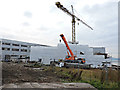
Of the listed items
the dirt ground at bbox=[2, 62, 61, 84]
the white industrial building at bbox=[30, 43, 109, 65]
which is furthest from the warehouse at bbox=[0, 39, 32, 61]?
the dirt ground at bbox=[2, 62, 61, 84]

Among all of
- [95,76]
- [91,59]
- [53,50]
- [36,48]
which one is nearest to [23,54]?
[36,48]

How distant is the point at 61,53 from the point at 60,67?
11205 millimetres

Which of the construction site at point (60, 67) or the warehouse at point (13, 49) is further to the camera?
the warehouse at point (13, 49)

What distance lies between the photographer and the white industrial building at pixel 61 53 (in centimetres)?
2689

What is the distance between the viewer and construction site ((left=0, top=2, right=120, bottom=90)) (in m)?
6.52

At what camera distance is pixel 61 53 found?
2905 centimetres

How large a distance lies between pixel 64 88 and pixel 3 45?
1922 inches

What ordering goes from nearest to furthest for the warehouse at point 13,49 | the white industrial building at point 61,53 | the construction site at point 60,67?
the construction site at point 60,67 < the white industrial building at point 61,53 < the warehouse at point 13,49

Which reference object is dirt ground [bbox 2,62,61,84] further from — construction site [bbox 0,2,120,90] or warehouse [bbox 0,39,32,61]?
warehouse [bbox 0,39,32,61]

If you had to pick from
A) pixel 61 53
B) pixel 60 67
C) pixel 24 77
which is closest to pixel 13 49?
pixel 61 53

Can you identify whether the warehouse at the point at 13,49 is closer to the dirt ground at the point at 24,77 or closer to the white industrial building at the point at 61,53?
the white industrial building at the point at 61,53

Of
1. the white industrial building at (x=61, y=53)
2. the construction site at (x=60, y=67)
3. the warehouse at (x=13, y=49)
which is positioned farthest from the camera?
the warehouse at (x=13, y=49)

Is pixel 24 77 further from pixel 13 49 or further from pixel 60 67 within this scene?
pixel 13 49

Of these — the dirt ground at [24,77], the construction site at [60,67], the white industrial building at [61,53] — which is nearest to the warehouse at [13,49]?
the construction site at [60,67]
